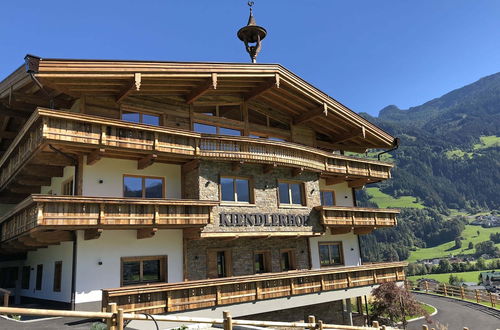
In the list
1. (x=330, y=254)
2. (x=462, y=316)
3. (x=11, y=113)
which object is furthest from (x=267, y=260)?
(x=462, y=316)

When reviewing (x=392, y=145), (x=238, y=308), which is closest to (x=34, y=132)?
(x=238, y=308)

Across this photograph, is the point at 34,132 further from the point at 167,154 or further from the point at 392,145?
the point at 392,145

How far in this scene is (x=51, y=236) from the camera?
14.7 metres

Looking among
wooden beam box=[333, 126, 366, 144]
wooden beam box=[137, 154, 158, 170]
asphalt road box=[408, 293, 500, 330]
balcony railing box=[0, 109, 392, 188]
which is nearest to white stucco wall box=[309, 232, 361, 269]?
balcony railing box=[0, 109, 392, 188]

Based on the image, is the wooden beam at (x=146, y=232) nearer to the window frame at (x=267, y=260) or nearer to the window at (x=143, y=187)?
the window at (x=143, y=187)

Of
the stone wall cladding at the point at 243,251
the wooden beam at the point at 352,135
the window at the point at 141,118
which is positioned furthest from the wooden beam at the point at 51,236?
the wooden beam at the point at 352,135

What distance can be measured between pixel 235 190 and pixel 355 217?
7752 mm

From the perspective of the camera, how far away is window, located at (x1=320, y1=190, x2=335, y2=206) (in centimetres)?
2527

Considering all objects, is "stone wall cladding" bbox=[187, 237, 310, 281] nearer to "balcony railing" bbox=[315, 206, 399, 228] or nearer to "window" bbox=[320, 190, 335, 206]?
"balcony railing" bbox=[315, 206, 399, 228]

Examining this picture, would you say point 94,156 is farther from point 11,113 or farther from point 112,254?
point 11,113

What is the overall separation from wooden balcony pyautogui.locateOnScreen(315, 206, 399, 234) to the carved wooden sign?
1.32 meters

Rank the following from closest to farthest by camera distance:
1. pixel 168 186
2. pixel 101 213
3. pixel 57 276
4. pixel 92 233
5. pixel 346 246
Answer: pixel 101 213, pixel 92 233, pixel 57 276, pixel 168 186, pixel 346 246

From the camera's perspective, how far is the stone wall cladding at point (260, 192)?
18109 mm

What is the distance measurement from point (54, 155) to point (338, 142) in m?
17.3
